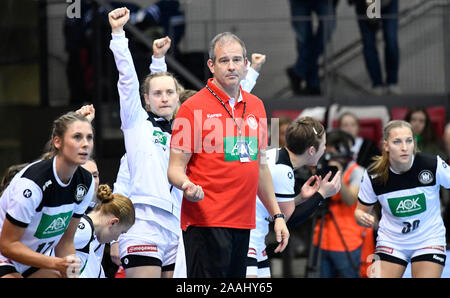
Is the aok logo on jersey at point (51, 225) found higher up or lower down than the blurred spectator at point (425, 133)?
lower down

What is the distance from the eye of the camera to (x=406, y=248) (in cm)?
629

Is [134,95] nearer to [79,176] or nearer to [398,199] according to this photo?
[79,176]

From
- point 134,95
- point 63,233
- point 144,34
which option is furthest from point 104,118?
point 63,233

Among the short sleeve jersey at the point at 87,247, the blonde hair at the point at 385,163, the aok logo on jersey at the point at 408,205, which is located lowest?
the short sleeve jersey at the point at 87,247

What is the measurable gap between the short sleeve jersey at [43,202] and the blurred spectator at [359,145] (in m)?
4.20

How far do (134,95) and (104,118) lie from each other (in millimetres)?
3796

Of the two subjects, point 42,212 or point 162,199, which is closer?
point 42,212

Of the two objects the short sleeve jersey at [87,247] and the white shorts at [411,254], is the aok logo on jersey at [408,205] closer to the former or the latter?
the white shorts at [411,254]

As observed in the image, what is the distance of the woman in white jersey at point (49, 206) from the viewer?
4.41m

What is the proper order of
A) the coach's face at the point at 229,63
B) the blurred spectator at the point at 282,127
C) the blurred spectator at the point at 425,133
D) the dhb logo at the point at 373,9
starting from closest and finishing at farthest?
1. the coach's face at the point at 229,63
2. the blurred spectator at the point at 282,127
3. the dhb logo at the point at 373,9
4. the blurred spectator at the point at 425,133

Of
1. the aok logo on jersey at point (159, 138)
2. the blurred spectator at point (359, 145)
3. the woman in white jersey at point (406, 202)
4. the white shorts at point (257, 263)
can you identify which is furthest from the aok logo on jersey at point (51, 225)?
the blurred spectator at point (359, 145)

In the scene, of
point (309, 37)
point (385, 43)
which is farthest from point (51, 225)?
point (385, 43)

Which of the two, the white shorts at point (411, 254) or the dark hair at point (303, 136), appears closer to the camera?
the dark hair at point (303, 136)

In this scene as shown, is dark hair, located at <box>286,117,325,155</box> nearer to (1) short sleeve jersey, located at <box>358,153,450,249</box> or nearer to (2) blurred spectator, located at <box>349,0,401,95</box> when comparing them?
(1) short sleeve jersey, located at <box>358,153,450,249</box>
